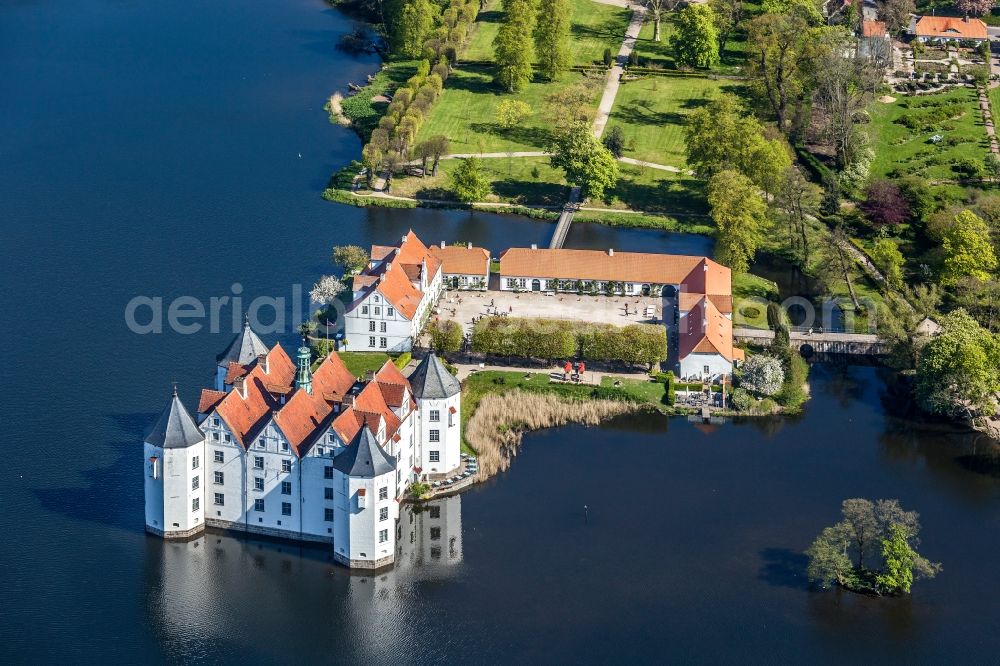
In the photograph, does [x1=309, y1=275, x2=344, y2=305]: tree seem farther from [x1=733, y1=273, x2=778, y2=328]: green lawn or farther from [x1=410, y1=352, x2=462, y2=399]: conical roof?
[x1=733, y1=273, x2=778, y2=328]: green lawn

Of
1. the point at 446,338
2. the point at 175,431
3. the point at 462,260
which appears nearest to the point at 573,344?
the point at 446,338

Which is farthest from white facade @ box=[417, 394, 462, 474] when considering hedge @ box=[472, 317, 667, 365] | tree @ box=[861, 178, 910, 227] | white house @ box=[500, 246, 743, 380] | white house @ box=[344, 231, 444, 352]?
tree @ box=[861, 178, 910, 227]

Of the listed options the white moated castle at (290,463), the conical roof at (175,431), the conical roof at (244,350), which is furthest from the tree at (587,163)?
the conical roof at (175,431)

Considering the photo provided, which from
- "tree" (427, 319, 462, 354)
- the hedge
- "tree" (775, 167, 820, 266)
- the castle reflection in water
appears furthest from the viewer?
"tree" (775, 167, 820, 266)

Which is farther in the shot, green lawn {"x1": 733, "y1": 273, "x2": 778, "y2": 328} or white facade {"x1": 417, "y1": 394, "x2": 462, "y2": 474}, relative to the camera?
green lawn {"x1": 733, "y1": 273, "x2": 778, "y2": 328}

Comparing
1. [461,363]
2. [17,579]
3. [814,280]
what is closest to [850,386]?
[814,280]

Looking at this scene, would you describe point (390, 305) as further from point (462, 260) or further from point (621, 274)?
point (621, 274)

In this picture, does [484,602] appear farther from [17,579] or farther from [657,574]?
[17,579]
